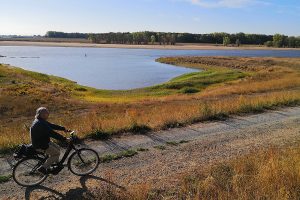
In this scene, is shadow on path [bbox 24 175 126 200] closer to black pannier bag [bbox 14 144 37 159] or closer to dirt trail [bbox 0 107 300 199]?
dirt trail [bbox 0 107 300 199]

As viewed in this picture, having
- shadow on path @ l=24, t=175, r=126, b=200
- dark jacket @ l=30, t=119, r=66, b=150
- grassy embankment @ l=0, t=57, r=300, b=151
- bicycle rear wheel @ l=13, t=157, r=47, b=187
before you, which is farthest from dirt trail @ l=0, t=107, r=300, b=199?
dark jacket @ l=30, t=119, r=66, b=150

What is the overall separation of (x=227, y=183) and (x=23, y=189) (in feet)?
18.2

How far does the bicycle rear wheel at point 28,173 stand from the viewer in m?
11.0

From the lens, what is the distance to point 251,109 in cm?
2264

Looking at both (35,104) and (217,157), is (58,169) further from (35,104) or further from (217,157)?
(35,104)

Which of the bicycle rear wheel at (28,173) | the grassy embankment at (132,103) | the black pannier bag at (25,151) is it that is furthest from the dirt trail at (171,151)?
the grassy embankment at (132,103)

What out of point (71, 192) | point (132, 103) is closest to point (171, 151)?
point (71, 192)

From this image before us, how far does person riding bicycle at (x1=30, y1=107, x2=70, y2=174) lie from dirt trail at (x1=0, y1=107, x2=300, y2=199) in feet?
2.19

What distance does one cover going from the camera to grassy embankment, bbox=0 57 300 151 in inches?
704

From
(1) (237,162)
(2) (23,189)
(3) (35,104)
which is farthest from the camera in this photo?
(3) (35,104)

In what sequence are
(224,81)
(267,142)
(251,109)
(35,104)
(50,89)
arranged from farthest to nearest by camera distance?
1. (224,81)
2. (50,89)
3. (35,104)
4. (251,109)
5. (267,142)

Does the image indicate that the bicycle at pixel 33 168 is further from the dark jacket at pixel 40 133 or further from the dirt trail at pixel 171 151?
the dark jacket at pixel 40 133

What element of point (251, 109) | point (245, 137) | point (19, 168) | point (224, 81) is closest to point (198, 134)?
point (245, 137)

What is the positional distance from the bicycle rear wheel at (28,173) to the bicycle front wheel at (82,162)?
0.90m
